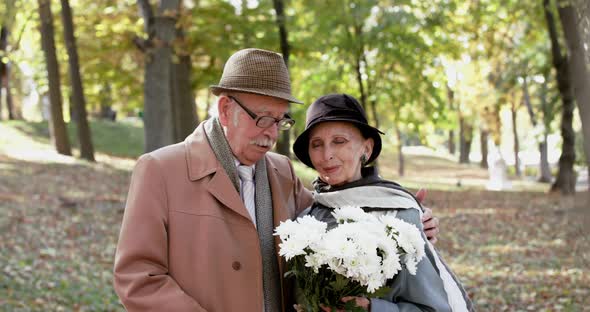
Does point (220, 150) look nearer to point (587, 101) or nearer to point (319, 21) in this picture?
point (587, 101)

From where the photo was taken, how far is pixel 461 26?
2580 centimetres

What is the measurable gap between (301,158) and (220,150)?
Result: 70 cm

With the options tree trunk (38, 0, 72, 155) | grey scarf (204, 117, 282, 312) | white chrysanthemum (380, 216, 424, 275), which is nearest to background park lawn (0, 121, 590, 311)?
tree trunk (38, 0, 72, 155)

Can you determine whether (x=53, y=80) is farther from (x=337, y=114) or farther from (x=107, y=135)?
(x=337, y=114)

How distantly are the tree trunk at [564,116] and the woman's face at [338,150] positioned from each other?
53.5 ft

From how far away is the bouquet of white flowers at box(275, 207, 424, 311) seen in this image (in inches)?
106

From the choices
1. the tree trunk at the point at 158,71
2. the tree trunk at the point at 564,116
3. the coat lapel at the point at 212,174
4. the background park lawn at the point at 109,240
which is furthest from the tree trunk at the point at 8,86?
the coat lapel at the point at 212,174

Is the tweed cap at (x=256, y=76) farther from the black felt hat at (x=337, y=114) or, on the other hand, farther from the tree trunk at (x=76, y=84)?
the tree trunk at (x=76, y=84)

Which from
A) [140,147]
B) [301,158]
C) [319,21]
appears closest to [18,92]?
[140,147]

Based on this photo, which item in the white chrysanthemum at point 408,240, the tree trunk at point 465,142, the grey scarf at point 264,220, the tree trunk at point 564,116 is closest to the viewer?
the white chrysanthemum at point 408,240

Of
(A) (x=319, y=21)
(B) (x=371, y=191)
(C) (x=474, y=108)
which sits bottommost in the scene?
(C) (x=474, y=108)

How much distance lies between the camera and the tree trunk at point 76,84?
59.6ft

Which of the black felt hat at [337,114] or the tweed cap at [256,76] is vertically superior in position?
the tweed cap at [256,76]

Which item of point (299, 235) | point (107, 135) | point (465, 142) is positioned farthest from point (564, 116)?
point (465, 142)
